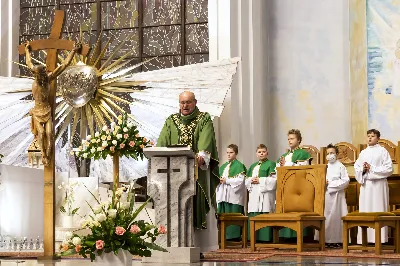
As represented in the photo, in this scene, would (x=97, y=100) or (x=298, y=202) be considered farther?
(x=97, y=100)

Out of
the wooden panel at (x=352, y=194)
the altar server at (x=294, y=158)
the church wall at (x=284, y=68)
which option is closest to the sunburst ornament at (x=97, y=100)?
the church wall at (x=284, y=68)

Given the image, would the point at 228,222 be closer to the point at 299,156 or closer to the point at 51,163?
the point at 299,156

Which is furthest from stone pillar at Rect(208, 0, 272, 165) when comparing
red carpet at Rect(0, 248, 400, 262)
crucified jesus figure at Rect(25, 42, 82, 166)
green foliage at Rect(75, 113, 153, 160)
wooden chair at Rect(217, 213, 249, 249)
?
crucified jesus figure at Rect(25, 42, 82, 166)

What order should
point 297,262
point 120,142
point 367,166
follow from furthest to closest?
point 367,166 → point 120,142 → point 297,262

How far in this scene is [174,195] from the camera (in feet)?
26.9

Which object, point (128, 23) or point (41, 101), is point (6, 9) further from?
point (41, 101)

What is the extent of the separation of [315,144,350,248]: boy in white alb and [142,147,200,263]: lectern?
12.7 feet

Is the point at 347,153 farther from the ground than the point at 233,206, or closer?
farther from the ground

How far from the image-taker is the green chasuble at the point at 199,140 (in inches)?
345

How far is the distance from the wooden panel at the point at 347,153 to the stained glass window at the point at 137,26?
130 inches

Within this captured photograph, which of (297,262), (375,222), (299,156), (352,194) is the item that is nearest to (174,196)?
(297,262)

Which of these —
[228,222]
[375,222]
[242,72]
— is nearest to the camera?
[375,222]

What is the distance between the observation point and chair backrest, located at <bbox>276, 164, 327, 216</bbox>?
33.8 feet

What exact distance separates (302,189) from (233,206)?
6.54 ft
